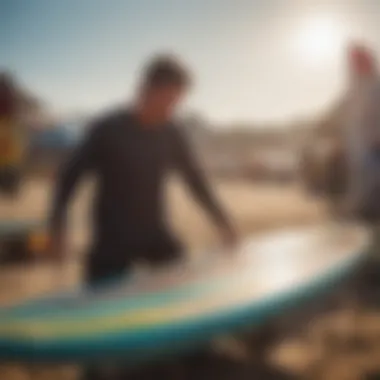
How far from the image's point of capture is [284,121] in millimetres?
1298

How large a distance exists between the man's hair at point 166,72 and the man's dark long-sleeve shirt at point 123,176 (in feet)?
0.26

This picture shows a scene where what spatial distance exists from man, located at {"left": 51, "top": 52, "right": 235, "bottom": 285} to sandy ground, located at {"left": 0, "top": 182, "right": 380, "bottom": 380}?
0.9 inches

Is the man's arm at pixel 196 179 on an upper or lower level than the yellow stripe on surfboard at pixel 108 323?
upper

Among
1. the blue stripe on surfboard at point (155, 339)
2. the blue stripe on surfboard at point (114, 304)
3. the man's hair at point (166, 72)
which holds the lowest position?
the blue stripe on surfboard at point (155, 339)

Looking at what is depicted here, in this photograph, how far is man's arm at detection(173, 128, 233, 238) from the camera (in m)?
1.27

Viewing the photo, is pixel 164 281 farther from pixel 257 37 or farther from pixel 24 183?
pixel 257 37

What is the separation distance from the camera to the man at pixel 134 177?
1.26 m

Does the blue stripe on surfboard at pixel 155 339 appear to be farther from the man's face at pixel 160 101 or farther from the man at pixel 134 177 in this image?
the man's face at pixel 160 101

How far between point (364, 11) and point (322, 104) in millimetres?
200

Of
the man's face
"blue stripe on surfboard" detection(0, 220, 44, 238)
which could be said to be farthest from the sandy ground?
the man's face

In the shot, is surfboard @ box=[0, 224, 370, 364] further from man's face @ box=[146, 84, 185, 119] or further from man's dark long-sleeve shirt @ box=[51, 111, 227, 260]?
man's face @ box=[146, 84, 185, 119]

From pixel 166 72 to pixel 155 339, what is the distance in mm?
484

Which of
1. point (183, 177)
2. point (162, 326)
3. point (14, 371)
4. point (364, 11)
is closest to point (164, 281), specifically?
point (162, 326)

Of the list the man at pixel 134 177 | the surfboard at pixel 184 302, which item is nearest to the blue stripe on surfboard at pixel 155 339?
the surfboard at pixel 184 302
